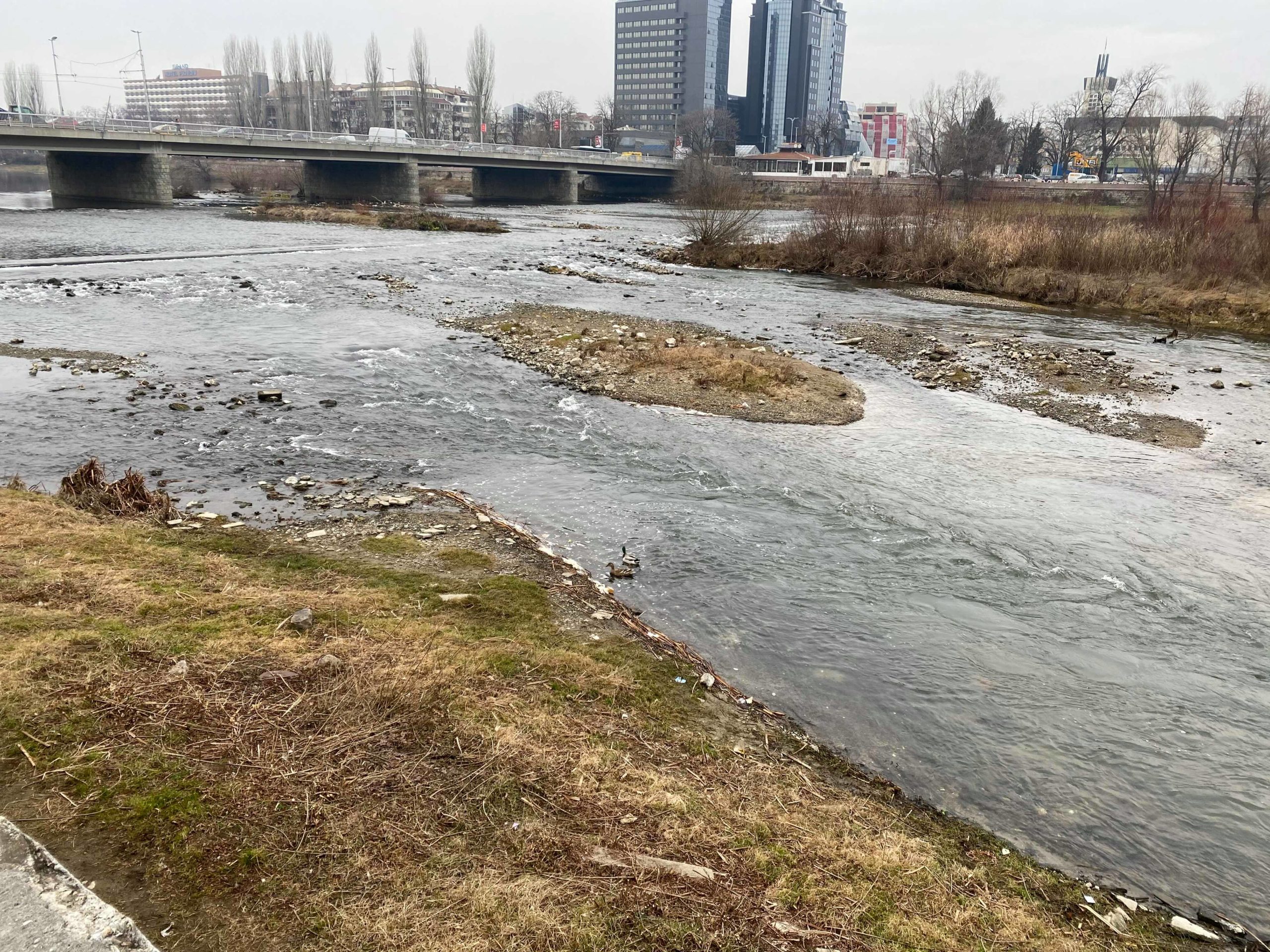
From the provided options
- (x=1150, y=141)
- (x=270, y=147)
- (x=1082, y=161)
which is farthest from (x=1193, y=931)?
(x=1082, y=161)

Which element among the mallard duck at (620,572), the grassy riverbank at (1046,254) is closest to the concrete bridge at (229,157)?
the grassy riverbank at (1046,254)

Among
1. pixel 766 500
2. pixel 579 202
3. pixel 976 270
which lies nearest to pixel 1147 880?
pixel 766 500

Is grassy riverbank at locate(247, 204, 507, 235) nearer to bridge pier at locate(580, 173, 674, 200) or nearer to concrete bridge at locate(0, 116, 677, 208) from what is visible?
concrete bridge at locate(0, 116, 677, 208)

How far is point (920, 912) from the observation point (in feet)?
15.5

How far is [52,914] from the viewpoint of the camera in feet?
12.8

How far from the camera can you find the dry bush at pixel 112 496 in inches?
403

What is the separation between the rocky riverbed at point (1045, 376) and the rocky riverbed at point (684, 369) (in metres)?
3.23

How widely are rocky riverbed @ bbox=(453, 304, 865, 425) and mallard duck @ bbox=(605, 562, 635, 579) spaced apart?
24.4 feet

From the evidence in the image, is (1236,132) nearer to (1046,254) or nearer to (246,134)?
(1046,254)

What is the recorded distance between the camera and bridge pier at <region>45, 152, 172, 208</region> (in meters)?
64.7

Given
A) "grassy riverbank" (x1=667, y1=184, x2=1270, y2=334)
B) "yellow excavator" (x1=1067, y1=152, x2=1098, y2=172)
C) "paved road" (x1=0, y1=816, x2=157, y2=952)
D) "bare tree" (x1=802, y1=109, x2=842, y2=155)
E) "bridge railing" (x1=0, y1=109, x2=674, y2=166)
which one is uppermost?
"bare tree" (x1=802, y1=109, x2=842, y2=155)

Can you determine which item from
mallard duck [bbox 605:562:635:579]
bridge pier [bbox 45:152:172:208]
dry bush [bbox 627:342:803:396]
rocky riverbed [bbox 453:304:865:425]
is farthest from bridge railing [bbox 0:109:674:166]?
mallard duck [bbox 605:562:635:579]

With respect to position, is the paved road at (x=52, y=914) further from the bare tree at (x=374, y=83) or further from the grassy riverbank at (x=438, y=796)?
the bare tree at (x=374, y=83)

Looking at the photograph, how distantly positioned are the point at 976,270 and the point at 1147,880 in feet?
114
